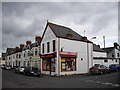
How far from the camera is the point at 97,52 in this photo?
35.6 metres

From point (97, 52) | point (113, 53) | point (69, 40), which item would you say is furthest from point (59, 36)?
point (113, 53)

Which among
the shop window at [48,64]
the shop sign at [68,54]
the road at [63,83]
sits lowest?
the road at [63,83]

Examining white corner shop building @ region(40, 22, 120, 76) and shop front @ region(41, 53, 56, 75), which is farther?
shop front @ region(41, 53, 56, 75)

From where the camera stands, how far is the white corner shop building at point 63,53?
22903mm

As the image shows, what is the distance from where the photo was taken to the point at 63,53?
23.0 meters

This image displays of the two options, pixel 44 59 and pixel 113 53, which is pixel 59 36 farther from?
pixel 113 53

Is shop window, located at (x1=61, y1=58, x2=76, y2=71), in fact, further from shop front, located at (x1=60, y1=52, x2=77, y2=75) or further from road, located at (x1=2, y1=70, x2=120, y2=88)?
road, located at (x1=2, y1=70, x2=120, y2=88)

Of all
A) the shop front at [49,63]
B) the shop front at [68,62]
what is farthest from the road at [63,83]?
the shop front at [49,63]

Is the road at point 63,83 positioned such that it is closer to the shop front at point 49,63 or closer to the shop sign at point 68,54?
the shop sign at point 68,54

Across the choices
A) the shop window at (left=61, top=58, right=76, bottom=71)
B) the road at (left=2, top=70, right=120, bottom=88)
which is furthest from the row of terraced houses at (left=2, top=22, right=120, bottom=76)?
the road at (left=2, top=70, right=120, bottom=88)

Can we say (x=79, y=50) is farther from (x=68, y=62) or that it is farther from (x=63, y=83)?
(x=63, y=83)

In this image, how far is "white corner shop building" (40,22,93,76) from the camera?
902 inches

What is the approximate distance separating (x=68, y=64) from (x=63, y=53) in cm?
234

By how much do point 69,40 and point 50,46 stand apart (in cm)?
367
